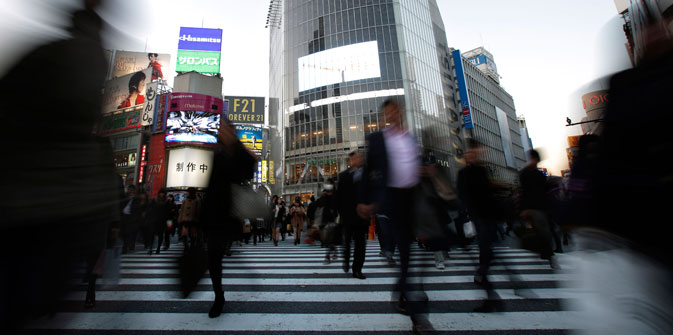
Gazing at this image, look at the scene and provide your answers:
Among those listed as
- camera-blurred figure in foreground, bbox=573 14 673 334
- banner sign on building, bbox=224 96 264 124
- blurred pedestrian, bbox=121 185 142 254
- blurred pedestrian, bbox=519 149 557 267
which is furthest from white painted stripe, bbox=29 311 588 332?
banner sign on building, bbox=224 96 264 124

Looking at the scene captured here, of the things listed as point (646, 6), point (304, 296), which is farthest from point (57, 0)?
point (304, 296)

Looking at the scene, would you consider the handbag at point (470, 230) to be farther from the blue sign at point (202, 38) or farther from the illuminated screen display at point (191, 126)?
the blue sign at point (202, 38)

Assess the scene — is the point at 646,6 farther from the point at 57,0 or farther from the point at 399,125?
the point at 57,0

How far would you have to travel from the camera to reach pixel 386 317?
2.64 metres

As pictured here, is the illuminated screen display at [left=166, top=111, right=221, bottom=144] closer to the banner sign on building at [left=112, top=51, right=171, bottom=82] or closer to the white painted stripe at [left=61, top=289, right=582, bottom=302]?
the banner sign on building at [left=112, top=51, right=171, bottom=82]

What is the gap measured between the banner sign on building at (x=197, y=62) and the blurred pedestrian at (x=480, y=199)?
Result: 44.7m

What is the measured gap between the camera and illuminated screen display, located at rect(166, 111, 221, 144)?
38.9 meters

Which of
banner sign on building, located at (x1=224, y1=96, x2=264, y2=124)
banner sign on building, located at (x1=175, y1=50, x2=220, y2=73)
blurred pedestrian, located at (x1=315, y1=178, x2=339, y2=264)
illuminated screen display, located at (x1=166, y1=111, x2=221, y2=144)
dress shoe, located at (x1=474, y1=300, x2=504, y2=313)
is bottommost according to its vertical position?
dress shoe, located at (x1=474, y1=300, x2=504, y2=313)

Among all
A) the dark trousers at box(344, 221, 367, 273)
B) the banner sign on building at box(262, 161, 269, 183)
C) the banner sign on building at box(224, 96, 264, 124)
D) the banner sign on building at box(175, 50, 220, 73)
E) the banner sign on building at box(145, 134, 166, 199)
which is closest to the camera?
the dark trousers at box(344, 221, 367, 273)

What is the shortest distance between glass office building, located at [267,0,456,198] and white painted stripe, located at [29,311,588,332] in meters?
35.7

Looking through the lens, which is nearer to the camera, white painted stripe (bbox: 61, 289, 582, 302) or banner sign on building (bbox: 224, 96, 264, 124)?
white painted stripe (bbox: 61, 289, 582, 302)

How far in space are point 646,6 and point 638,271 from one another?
4.20 ft

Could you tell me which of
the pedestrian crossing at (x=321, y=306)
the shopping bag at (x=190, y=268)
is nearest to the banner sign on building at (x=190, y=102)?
the pedestrian crossing at (x=321, y=306)

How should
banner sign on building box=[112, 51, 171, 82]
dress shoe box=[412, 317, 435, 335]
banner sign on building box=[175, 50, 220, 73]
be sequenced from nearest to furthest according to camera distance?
dress shoe box=[412, 317, 435, 335]
banner sign on building box=[175, 50, 220, 73]
banner sign on building box=[112, 51, 171, 82]
